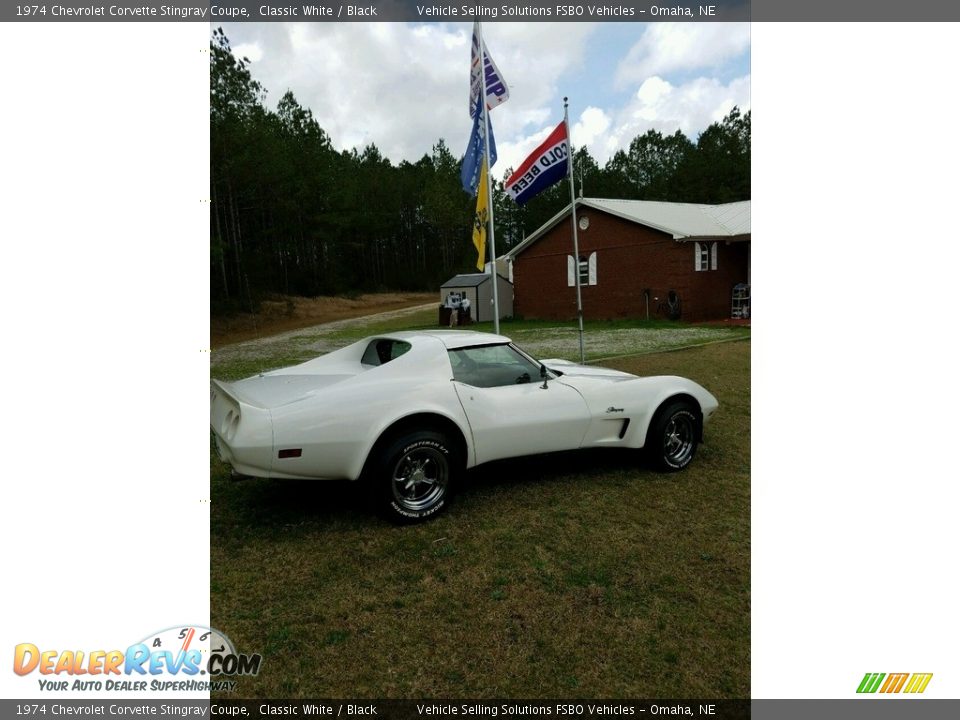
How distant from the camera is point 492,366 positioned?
4414mm

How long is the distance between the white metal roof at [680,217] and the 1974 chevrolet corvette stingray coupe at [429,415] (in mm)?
17166

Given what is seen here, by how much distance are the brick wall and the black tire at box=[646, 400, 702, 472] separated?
662 inches

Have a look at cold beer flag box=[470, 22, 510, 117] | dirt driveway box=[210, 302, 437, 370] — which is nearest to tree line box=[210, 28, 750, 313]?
dirt driveway box=[210, 302, 437, 370]

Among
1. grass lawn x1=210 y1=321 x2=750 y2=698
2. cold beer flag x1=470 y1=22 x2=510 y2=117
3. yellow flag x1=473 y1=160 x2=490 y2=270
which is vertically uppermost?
cold beer flag x1=470 y1=22 x2=510 y2=117

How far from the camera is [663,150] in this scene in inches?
2450

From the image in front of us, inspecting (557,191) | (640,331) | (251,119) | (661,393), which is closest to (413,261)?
(557,191)

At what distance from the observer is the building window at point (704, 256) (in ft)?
68.2

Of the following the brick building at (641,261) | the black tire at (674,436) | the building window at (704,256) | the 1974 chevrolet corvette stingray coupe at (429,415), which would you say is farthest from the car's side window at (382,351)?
the building window at (704,256)

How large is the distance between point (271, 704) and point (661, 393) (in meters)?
3.56

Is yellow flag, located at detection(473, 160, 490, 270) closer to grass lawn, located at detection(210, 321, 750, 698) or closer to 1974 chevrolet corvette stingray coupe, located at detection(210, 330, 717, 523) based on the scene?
1974 chevrolet corvette stingray coupe, located at detection(210, 330, 717, 523)

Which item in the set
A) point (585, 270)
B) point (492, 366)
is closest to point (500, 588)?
point (492, 366)

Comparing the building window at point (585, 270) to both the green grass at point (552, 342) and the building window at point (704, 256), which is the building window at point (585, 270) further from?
the building window at point (704, 256)

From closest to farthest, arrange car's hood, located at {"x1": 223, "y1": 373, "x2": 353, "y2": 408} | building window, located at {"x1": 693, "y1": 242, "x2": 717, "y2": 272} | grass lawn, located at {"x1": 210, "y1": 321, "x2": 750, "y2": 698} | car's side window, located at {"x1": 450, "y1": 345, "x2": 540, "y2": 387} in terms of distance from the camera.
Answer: grass lawn, located at {"x1": 210, "y1": 321, "x2": 750, "y2": 698}
car's hood, located at {"x1": 223, "y1": 373, "x2": 353, "y2": 408}
car's side window, located at {"x1": 450, "y1": 345, "x2": 540, "y2": 387}
building window, located at {"x1": 693, "y1": 242, "x2": 717, "y2": 272}

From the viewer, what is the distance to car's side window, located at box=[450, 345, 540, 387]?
4.24m
